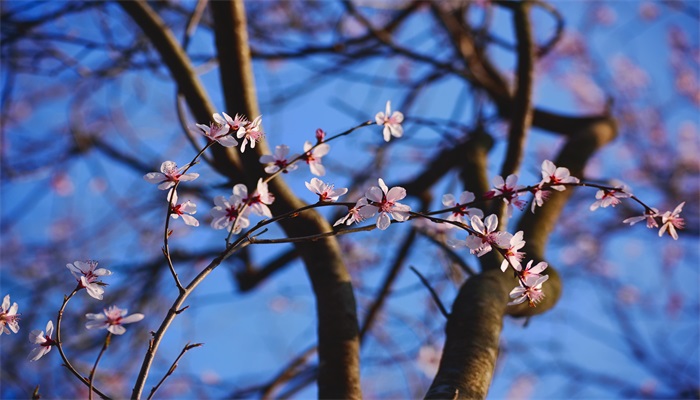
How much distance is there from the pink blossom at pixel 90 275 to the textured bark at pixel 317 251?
1.96 feet

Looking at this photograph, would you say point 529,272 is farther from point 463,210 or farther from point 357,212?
point 357,212

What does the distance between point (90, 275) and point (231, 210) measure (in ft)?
1.09

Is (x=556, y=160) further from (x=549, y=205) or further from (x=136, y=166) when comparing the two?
(x=136, y=166)

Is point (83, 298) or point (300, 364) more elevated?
point (83, 298)

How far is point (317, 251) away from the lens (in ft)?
6.34

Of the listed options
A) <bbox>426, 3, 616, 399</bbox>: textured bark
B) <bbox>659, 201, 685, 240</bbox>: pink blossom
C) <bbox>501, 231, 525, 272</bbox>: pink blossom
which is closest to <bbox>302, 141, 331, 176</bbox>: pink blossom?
<bbox>501, 231, 525, 272</bbox>: pink blossom

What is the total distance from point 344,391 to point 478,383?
417mm

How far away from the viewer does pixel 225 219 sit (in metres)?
1.24

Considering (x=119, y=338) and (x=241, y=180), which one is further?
(x=119, y=338)

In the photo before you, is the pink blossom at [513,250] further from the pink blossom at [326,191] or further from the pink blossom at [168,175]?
the pink blossom at [168,175]

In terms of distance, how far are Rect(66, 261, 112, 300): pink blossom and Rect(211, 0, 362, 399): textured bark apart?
1.96ft

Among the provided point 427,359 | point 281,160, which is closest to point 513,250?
point 281,160

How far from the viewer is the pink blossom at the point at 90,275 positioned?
1221 millimetres

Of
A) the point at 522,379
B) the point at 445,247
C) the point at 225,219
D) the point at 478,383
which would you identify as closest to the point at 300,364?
the point at 445,247
